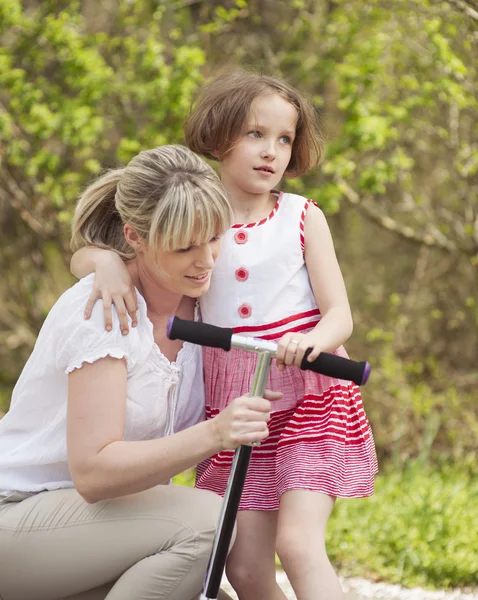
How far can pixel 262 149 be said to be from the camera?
2.65m

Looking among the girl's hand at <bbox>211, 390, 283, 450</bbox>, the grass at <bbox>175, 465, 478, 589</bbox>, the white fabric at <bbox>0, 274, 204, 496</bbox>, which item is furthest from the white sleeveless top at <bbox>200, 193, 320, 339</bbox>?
the grass at <bbox>175, 465, 478, 589</bbox>

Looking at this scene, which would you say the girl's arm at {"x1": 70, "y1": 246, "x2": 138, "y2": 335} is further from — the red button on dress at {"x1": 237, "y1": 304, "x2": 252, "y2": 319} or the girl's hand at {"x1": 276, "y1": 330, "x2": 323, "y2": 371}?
the girl's hand at {"x1": 276, "y1": 330, "x2": 323, "y2": 371}

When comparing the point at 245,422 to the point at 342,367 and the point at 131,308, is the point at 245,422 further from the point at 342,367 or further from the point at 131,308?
the point at 131,308

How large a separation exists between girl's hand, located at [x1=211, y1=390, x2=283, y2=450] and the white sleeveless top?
59 cm

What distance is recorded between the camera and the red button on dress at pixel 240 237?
8.63ft

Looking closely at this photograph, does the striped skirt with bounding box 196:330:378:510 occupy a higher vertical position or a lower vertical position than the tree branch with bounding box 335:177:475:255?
higher

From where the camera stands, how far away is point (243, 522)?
2.60 m

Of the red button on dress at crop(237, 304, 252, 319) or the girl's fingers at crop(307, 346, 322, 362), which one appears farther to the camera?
the red button on dress at crop(237, 304, 252, 319)

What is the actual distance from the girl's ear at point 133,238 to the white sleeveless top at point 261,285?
285mm

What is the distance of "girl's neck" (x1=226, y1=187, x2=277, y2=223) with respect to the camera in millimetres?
2696

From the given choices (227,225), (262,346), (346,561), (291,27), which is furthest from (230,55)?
(262,346)

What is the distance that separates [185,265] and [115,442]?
475mm

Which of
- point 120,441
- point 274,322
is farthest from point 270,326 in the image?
point 120,441

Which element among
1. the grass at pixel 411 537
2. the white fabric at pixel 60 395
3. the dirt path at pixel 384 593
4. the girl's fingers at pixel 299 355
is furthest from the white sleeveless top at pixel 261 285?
the grass at pixel 411 537
